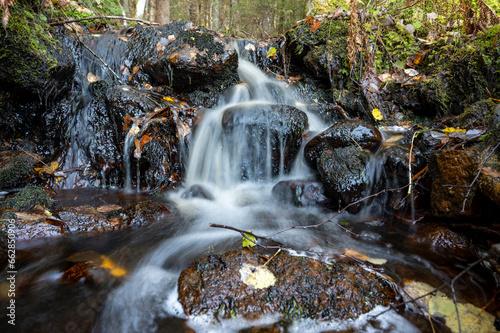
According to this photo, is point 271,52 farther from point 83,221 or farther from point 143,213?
point 83,221

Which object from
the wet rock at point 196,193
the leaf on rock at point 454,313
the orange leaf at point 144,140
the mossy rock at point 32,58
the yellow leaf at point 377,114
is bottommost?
the leaf on rock at point 454,313

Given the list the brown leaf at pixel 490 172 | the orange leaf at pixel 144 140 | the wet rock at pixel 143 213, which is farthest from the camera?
the orange leaf at pixel 144 140

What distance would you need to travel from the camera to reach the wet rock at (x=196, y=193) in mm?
4090

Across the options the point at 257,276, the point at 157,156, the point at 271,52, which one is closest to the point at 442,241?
the point at 257,276

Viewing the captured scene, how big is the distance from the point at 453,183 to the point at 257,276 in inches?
83.0

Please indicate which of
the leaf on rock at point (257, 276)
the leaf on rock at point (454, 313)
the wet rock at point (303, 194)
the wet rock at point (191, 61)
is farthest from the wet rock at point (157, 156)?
the leaf on rock at point (454, 313)

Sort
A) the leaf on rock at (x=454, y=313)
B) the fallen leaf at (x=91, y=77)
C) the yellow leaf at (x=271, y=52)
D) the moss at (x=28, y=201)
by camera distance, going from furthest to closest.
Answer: the yellow leaf at (x=271, y=52)
the fallen leaf at (x=91, y=77)
the moss at (x=28, y=201)
the leaf on rock at (x=454, y=313)

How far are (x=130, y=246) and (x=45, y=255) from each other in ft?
2.33

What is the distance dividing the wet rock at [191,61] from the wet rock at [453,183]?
4422 millimetres

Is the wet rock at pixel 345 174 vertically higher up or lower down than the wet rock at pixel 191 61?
lower down

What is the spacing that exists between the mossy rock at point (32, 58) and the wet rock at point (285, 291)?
4.69 metres

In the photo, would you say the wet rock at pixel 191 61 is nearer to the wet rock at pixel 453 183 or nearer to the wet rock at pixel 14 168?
the wet rock at pixel 14 168

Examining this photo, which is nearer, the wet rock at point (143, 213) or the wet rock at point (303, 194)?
the wet rock at point (143, 213)

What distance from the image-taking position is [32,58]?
412 centimetres
